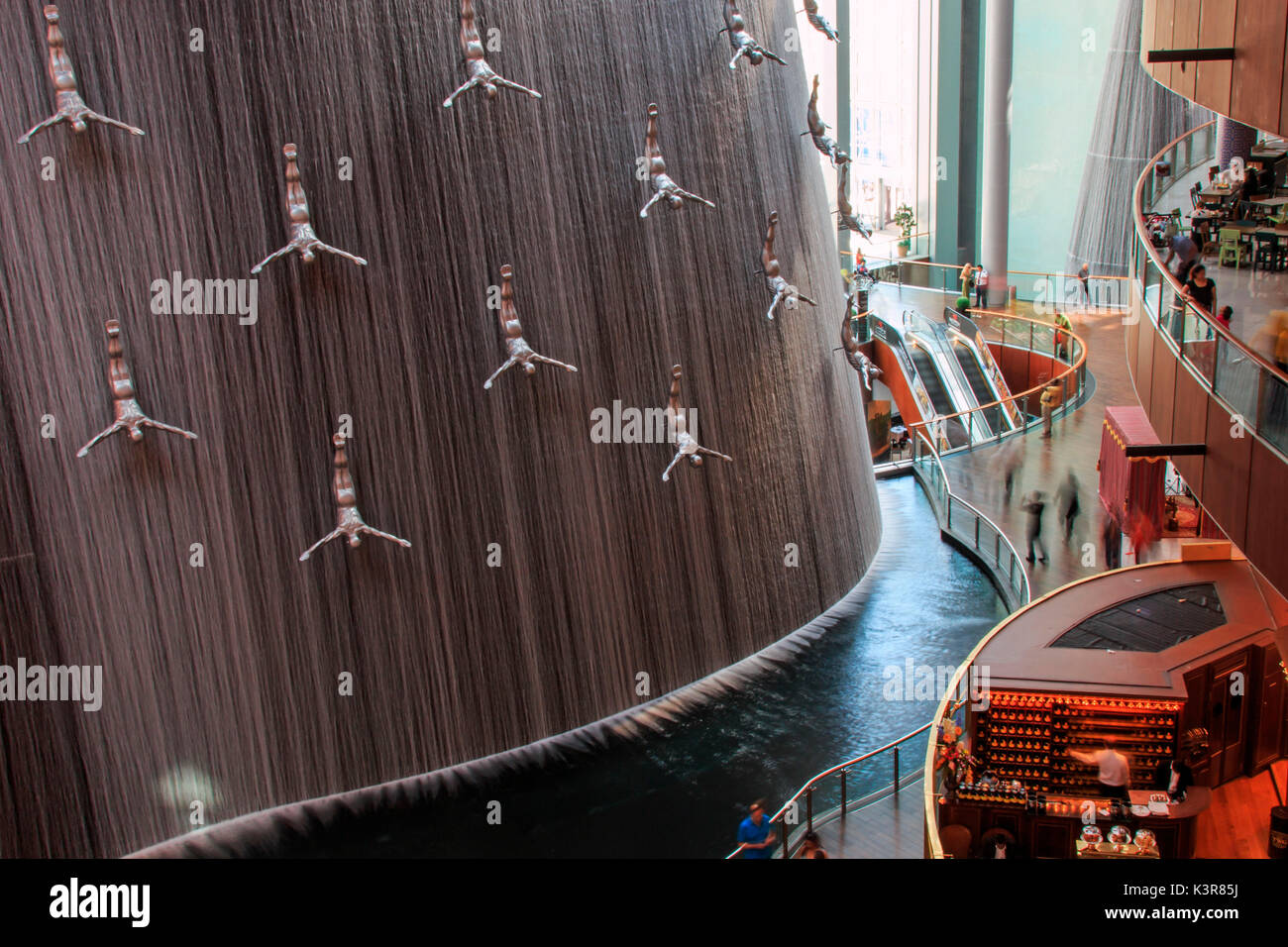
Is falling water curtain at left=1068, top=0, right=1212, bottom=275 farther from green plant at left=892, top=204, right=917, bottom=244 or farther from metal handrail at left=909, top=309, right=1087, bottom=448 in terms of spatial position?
green plant at left=892, top=204, right=917, bottom=244

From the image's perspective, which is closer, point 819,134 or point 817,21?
point 819,134

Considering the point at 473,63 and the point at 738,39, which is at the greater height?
the point at 738,39

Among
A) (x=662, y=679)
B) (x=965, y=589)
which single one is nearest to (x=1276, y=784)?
(x=965, y=589)

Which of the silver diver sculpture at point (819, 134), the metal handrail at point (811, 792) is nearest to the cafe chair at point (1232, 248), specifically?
the silver diver sculpture at point (819, 134)

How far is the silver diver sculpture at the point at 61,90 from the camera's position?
968cm

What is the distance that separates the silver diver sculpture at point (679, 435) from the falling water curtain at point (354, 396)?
0.23 metres

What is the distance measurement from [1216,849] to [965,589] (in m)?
5.12

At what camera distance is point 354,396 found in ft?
36.1

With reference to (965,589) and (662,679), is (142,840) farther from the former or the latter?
(965,589)

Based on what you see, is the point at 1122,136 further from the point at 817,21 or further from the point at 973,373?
the point at 817,21

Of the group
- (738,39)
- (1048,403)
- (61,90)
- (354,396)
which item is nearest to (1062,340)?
(1048,403)

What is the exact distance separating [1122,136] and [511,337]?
23.4 metres

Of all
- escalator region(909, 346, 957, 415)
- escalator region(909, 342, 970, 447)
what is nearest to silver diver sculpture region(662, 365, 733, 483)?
escalator region(909, 342, 970, 447)
